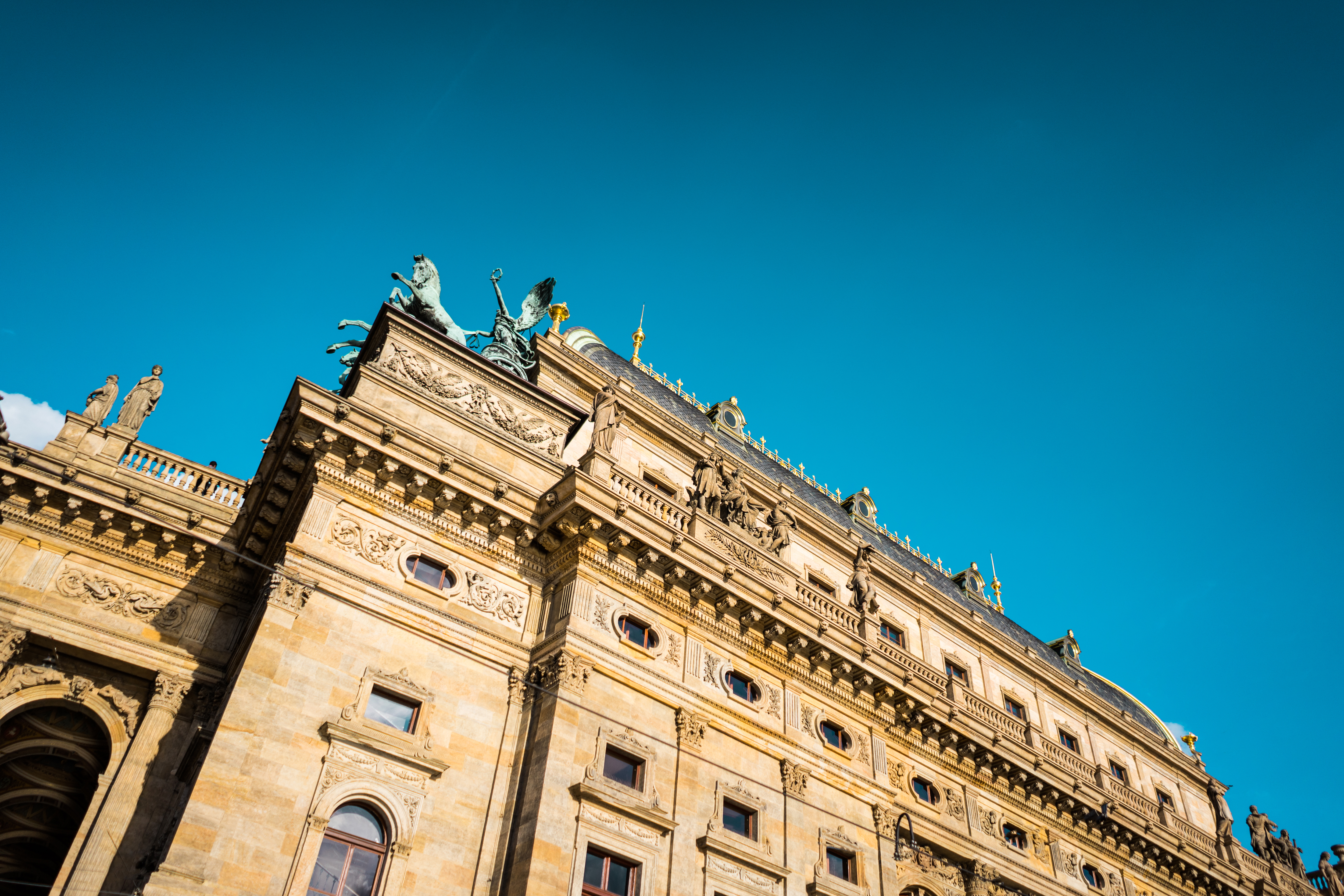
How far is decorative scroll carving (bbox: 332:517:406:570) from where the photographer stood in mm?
20906

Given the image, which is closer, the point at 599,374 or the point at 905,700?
the point at 905,700

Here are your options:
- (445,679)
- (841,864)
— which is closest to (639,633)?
(445,679)

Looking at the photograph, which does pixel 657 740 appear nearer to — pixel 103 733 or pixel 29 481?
pixel 103 733

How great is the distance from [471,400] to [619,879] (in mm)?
11992

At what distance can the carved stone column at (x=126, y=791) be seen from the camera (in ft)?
63.7

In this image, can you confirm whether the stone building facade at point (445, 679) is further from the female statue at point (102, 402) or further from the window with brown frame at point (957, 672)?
the window with brown frame at point (957, 672)

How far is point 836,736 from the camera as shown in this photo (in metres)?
26.9

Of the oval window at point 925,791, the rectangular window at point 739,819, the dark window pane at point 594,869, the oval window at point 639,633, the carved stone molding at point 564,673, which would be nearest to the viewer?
the dark window pane at point 594,869

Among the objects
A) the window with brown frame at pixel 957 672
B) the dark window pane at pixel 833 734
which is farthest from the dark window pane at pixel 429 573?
the window with brown frame at pixel 957 672

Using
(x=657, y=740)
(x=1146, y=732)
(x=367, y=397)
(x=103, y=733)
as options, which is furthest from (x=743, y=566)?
(x=1146, y=732)

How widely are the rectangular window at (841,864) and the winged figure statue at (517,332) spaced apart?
14.5 m

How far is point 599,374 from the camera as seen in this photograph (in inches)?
1258

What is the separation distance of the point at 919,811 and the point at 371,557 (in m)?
16.8

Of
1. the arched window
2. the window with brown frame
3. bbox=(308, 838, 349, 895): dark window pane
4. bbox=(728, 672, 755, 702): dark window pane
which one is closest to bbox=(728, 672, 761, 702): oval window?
bbox=(728, 672, 755, 702): dark window pane
